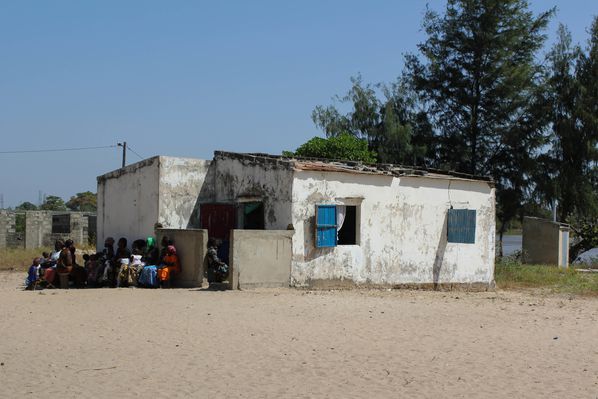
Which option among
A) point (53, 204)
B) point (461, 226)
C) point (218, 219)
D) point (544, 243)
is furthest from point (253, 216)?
point (53, 204)

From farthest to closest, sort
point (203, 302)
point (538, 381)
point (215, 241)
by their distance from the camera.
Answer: point (215, 241)
point (203, 302)
point (538, 381)

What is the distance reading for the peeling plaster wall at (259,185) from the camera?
615 inches

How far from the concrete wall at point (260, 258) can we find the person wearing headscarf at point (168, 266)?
1928 mm

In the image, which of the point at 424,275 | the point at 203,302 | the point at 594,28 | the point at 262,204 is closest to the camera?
the point at 203,302

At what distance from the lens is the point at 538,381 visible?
24.6 ft

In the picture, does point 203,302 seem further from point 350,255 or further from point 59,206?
point 59,206

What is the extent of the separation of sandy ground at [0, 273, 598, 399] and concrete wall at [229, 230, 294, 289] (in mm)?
668

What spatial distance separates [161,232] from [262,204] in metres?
2.49

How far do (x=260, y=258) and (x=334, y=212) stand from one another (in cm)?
215

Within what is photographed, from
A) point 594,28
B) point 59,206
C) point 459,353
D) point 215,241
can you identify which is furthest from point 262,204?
point 59,206

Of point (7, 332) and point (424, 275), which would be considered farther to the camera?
point (424, 275)

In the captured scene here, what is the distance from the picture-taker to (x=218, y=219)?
59.1 feet

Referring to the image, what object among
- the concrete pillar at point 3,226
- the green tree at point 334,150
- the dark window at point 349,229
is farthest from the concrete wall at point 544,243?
the concrete pillar at point 3,226

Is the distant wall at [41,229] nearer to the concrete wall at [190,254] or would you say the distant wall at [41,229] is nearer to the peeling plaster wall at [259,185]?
the peeling plaster wall at [259,185]
